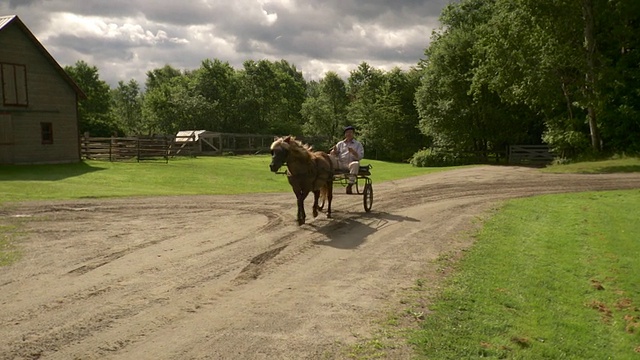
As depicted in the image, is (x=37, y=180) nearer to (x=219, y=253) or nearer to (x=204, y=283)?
(x=219, y=253)

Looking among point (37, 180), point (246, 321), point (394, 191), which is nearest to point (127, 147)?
point (37, 180)

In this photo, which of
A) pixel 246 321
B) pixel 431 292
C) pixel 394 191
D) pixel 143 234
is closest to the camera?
pixel 246 321

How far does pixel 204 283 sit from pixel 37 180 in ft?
66.5

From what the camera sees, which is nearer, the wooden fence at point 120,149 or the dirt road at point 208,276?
the dirt road at point 208,276

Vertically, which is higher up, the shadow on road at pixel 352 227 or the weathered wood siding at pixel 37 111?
the weathered wood siding at pixel 37 111

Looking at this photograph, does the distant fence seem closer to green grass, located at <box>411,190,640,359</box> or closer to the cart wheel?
the cart wheel

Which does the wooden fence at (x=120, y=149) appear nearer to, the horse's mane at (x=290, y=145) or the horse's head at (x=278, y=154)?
the horse's mane at (x=290, y=145)

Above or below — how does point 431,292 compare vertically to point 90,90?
below

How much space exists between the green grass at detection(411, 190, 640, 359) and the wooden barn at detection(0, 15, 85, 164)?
1215 inches

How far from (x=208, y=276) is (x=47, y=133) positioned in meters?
31.0

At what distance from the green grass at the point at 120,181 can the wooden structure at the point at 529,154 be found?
68.6 ft

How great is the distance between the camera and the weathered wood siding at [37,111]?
31.2 m

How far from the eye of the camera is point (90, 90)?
86000 mm

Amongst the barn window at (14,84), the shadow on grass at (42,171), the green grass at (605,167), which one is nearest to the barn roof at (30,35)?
the barn window at (14,84)
